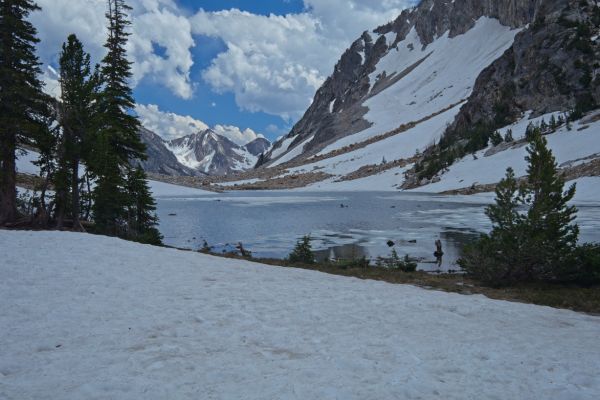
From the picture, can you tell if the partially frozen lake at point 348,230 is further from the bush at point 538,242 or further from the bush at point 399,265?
the bush at point 538,242

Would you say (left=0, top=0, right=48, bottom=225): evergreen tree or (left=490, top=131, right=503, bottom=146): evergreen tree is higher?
(left=490, top=131, right=503, bottom=146): evergreen tree

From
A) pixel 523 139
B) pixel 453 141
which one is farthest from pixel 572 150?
pixel 453 141

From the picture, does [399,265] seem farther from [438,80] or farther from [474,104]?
[438,80]

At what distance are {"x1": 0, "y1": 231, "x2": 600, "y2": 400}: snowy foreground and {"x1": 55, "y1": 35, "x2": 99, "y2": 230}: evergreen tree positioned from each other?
34.9ft

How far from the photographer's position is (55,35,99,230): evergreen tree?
21625 millimetres

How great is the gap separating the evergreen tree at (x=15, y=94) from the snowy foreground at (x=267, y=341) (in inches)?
437

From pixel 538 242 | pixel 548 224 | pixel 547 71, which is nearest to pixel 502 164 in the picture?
pixel 547 71

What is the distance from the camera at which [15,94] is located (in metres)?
20.5

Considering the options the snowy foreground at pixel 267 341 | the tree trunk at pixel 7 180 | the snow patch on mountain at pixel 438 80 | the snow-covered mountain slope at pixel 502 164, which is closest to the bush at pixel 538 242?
the snowy foreground at pixel 267 341

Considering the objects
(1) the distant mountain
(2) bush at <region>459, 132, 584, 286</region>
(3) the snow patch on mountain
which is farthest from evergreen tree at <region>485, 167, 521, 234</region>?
(3) the snow patch on mountain

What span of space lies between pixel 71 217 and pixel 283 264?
46.4 ft

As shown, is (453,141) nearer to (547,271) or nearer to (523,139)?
(523,139)

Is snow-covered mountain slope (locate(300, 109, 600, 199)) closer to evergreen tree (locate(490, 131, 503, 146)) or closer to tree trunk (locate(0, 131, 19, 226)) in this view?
evergreen tree (locate(490, 131, 503, 146))

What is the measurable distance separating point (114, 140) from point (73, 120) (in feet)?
17.5
